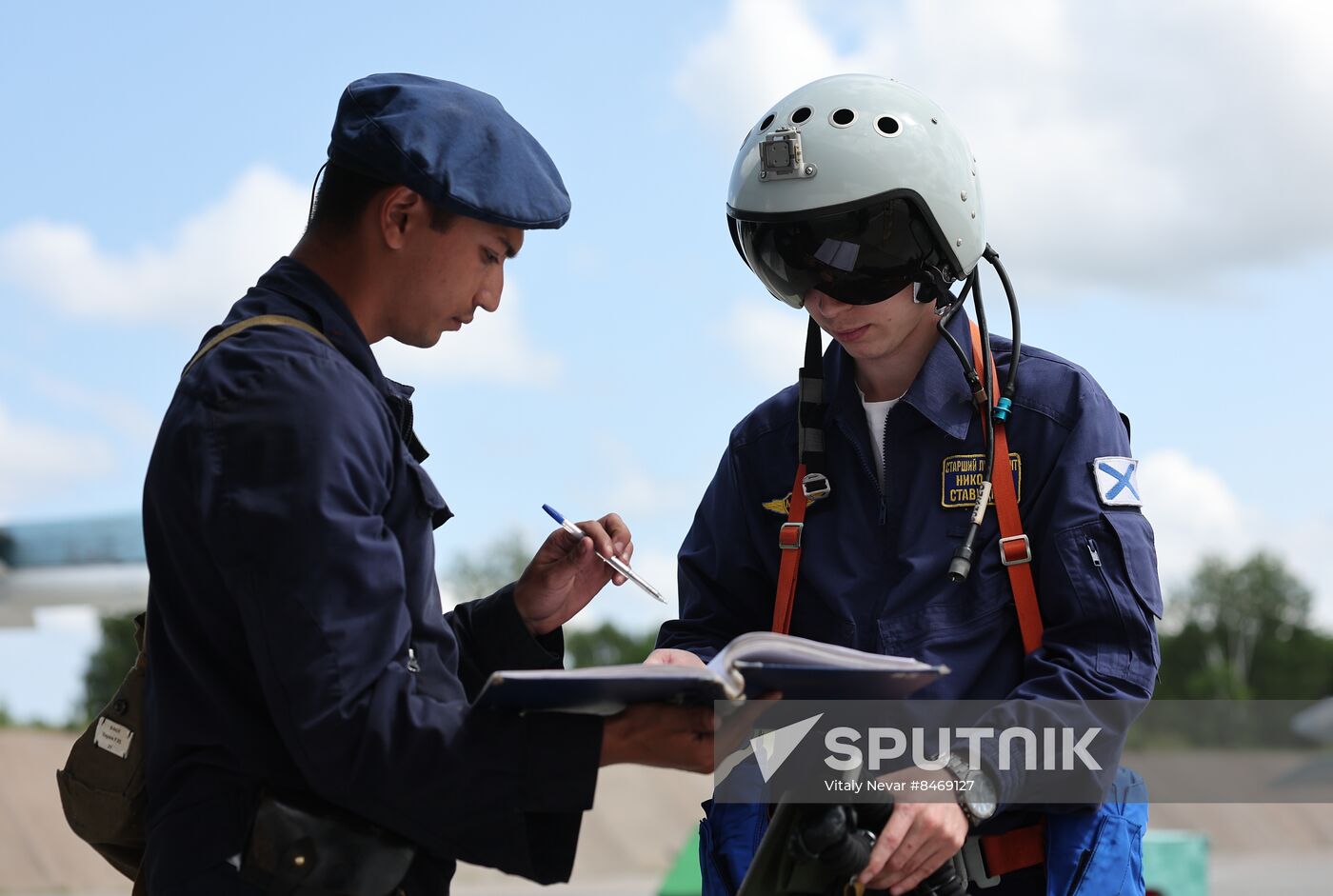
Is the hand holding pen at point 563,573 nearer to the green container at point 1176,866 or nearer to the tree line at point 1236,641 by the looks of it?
the green container at point 1176,866

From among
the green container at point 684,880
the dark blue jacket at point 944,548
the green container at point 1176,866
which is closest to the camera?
the dark blue jacket at point 944,548

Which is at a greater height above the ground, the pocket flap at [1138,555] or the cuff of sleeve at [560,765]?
the pocket flap at [1138,555]

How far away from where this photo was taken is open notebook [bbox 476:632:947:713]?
263 cm

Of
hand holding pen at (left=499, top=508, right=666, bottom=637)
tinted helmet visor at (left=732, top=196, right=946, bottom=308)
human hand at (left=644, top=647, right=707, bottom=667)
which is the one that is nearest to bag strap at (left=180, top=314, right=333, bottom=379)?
hand holding pen at (left=499, top=508, right=666, bottom=637)

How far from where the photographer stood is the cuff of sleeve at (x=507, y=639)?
141 inches

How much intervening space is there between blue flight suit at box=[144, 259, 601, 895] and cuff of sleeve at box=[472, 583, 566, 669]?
2.12 feet

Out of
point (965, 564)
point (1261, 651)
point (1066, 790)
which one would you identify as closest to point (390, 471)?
point (965, 564)

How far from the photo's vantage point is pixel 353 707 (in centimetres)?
262

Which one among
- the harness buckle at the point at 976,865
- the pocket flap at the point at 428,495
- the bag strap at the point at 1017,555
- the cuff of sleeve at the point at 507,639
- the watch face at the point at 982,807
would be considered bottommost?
the harness buckle at the point at 976,865

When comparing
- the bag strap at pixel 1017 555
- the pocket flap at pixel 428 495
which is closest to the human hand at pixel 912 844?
the bag strap at pixel 1017 555

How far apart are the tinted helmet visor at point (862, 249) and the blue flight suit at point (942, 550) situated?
0.23 meters

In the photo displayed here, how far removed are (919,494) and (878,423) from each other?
257 mm

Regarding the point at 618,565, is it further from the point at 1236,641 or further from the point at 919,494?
the point at 1236,641

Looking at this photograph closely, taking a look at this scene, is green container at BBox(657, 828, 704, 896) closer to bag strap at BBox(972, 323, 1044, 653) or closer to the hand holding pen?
the hand holding pen
